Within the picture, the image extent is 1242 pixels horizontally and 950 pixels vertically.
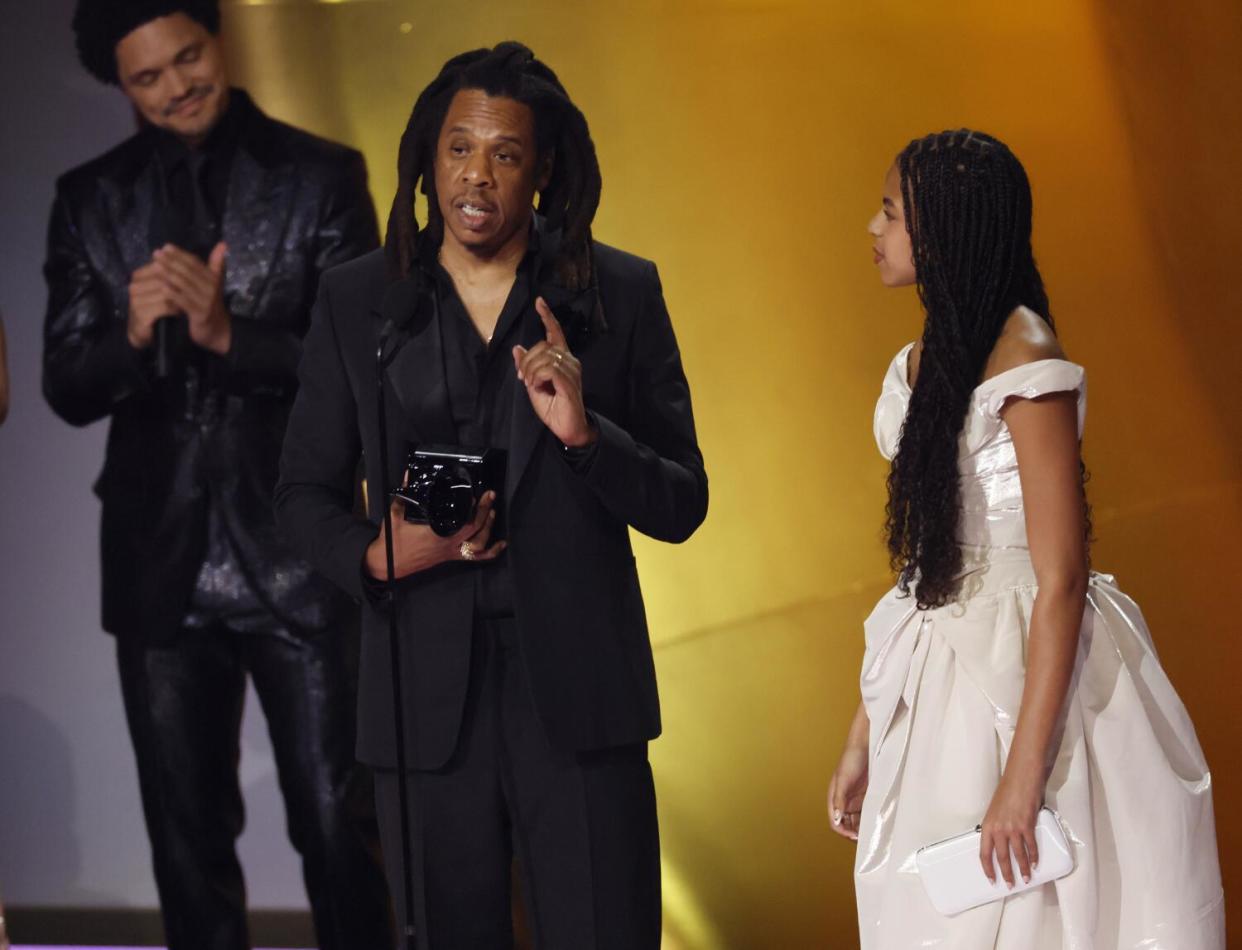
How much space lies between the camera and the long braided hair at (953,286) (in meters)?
2.22

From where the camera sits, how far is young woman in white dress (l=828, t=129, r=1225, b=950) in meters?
2.10

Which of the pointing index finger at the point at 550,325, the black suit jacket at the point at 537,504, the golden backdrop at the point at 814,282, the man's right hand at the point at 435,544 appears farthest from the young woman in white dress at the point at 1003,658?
the golden backdrop at the point at 814,282

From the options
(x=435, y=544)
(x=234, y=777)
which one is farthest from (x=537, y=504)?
(x=234, y=777)

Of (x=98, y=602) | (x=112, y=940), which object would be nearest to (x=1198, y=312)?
(x=98, y=602)

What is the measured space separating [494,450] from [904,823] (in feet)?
2.74

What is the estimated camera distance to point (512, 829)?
8.16 ft

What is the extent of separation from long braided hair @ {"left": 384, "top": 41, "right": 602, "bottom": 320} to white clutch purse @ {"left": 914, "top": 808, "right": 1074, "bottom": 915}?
0.99m

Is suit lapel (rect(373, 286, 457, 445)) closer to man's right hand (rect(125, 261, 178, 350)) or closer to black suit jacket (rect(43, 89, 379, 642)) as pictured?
black suit jacket (rect(43, 89, 379, 642))

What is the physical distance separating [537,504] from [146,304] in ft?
5.45

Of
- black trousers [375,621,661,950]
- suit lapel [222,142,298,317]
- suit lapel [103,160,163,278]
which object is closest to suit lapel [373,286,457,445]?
black trousers [375,621,661,950]

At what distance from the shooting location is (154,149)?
3.81m

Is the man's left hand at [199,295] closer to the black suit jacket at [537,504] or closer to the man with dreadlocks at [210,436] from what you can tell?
the man with dreadlocks at [210,436]

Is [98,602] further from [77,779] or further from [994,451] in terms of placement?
[994,451]

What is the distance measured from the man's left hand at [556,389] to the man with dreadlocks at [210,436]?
147 centimetres
